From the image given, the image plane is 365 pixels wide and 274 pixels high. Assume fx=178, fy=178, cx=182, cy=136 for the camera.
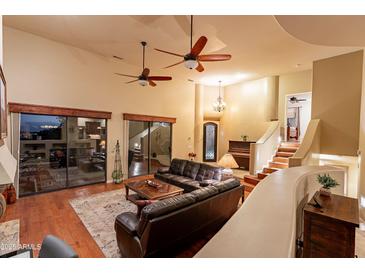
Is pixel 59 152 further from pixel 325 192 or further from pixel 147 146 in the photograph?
pixel 325 192

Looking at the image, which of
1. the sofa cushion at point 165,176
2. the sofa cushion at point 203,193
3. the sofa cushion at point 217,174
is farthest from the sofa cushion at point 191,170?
the sofa cushion at point 203,193

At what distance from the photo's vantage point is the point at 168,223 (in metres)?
2.13

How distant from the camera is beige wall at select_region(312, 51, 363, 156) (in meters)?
4.84

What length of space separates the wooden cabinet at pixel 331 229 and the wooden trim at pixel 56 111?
220 inches

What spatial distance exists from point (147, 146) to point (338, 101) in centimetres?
629

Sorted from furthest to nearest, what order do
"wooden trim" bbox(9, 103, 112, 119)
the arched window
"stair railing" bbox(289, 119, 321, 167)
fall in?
the arched window
"stair railing" bbox(289, 119, 321, 167)
"wooden trim" bbox(9, 103, 112, 119)

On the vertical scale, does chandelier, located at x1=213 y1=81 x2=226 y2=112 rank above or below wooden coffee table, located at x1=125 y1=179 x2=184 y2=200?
above

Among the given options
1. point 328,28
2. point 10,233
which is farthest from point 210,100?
point 10,233

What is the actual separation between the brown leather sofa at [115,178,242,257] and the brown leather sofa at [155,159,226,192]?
59.2 inches

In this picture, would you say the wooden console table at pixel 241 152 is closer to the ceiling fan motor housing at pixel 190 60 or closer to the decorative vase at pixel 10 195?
the ceiling fan motor housing at pixel 190 60

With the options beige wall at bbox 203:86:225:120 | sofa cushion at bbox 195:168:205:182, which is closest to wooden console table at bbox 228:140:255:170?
beige wall at bbox 203:86:225:120

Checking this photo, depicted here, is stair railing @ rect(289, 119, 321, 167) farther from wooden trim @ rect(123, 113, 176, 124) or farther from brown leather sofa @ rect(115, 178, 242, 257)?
wooden trim @ rect(123, 113, 176, 124)

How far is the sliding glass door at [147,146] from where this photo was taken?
6.67 metres
